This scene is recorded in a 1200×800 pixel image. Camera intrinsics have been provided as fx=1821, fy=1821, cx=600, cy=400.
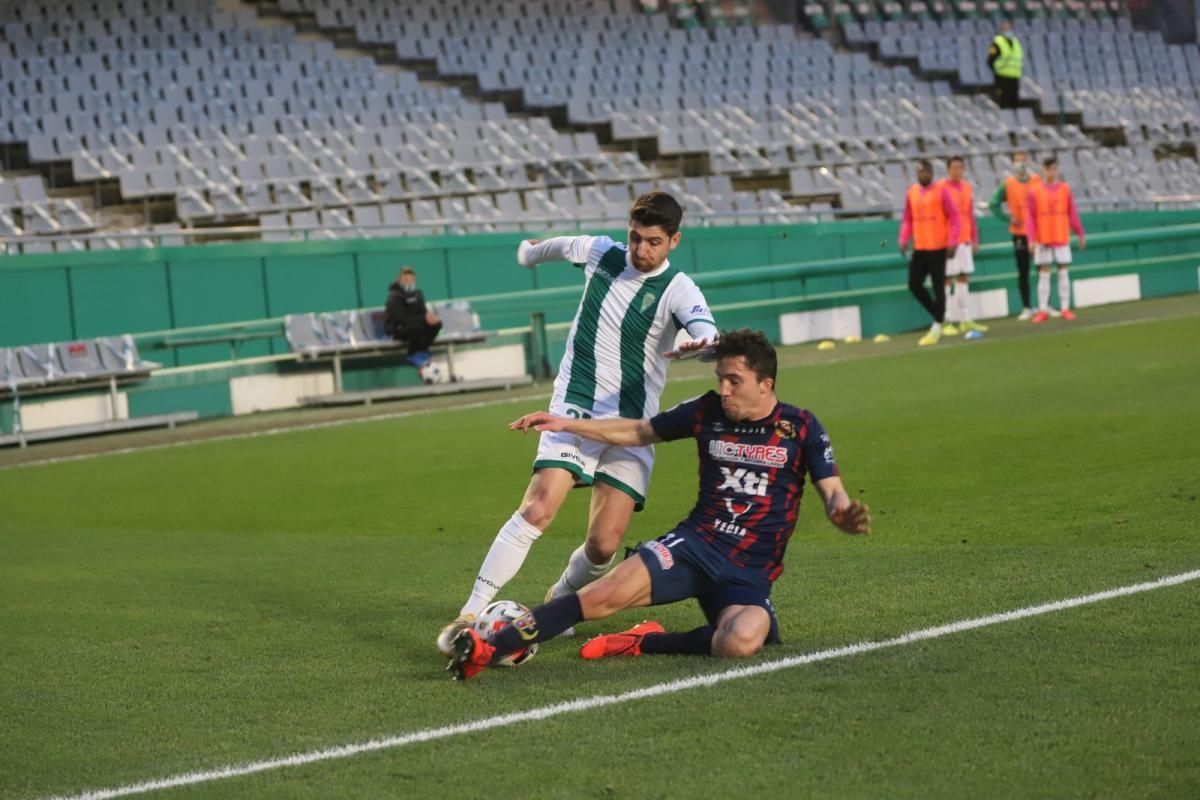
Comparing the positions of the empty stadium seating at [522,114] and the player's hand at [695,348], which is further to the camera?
the empty stadium seating at [522,114]

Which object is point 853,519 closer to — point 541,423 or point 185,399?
point 541,423

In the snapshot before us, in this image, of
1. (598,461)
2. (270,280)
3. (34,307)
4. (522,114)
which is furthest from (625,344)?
(522,114)

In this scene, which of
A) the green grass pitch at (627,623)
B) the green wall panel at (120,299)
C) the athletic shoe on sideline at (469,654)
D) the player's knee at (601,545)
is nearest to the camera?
the green grass pitch at (627,623)

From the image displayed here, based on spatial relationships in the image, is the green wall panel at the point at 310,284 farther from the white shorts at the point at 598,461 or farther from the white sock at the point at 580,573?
the white shorts at the point at 598,461

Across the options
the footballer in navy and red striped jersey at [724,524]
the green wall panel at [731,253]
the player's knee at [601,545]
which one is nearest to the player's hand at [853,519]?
the footballer in navy and red striped jersey at [724,524]

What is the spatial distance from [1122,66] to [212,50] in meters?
24.4

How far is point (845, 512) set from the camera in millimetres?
6219

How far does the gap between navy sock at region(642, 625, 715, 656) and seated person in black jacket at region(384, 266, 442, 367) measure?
15.3 metres

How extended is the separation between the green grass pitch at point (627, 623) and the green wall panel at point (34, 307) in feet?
23.0

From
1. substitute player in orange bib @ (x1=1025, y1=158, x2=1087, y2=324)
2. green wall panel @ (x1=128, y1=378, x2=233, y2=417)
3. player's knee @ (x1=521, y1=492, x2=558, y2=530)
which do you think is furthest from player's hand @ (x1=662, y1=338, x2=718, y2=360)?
substitute player in orange bib @ (x1=1025, y1=158, x2=1087, y2=324)

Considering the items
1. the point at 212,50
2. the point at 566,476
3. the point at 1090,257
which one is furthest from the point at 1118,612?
the point at 212,50

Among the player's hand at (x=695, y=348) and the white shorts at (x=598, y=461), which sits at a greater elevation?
the player's hand at (x=695, y=348)

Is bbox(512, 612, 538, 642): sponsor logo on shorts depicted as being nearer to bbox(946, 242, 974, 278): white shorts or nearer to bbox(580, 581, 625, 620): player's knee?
bbox(580, 581, 625, 620): player's knee

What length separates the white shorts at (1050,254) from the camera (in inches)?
932
